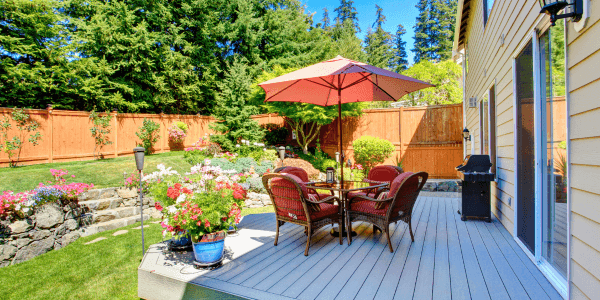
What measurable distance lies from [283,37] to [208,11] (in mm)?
4454

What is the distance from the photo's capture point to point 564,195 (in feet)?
7.14

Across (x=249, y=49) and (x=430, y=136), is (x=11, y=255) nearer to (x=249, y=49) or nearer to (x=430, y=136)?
(x=430, y=136)

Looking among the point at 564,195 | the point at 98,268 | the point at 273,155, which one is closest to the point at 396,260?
the point at 564,195

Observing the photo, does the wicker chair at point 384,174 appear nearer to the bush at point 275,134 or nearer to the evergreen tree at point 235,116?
the evergreen tree at point 235,116

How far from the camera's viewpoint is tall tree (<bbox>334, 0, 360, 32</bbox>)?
3069cm

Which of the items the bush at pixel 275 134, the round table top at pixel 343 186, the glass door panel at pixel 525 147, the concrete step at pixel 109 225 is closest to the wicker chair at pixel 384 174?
the round table top at pixel 343 186

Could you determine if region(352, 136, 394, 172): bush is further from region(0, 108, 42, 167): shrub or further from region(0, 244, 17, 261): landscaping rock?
region(0, 108, 42, 167): shrub

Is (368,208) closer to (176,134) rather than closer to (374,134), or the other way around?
(374,134)

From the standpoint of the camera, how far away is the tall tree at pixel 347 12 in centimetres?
3069

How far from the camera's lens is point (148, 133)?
11.2 m

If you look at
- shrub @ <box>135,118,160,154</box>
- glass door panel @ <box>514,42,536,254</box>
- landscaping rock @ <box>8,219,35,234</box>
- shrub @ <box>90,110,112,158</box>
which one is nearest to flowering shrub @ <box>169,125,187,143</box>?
shrub @ <box>135,118,160,154</box>

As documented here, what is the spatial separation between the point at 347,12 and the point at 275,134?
23612 millimetres

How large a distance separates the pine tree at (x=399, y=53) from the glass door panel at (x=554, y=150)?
28.6 metres

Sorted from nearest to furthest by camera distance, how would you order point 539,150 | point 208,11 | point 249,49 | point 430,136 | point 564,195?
point 564,195, point 539,150, point 430,136, point 208,11, point 249,49
